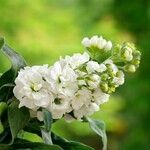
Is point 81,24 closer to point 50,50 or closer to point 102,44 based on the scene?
point 50,50

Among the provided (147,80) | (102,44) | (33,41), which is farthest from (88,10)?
(102,44)

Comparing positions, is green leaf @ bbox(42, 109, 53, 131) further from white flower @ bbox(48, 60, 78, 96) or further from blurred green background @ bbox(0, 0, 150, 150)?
blurred green background @ bbox(0, 0, 150, 150)

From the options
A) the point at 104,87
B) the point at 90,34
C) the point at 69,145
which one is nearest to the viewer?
the point at 104,87

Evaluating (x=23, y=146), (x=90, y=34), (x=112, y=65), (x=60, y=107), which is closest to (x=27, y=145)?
(x=23, y=146)

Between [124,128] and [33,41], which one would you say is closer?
[33,41]

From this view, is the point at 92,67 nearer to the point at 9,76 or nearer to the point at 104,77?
the point at 104,77

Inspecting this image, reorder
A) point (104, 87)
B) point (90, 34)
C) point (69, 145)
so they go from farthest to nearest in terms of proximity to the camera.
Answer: point (90, 34)
point (69, 145)
point (104, 87)

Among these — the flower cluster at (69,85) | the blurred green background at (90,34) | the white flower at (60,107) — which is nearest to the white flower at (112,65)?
the flower cluster at (69,85)
